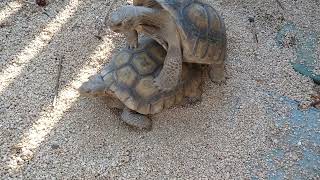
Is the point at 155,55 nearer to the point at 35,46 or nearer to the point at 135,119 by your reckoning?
the point at 135,119

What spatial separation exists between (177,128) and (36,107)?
2.58 ft

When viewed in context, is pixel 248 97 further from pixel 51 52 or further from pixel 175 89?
pixel 51 52

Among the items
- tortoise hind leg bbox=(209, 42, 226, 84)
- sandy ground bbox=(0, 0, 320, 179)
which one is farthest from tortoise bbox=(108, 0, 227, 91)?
sandy ground bbox=(0, 0, 320, 179)

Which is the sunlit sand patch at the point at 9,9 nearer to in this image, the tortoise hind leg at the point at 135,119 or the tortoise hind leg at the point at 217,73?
the tortoise hind leg at the point at 135,119

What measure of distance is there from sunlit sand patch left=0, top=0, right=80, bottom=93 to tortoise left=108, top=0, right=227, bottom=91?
2.28 ft

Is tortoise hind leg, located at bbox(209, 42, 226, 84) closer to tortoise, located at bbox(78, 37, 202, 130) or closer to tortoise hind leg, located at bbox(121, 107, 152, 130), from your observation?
tortoise, located at bbox(78, 37, 202, 130)

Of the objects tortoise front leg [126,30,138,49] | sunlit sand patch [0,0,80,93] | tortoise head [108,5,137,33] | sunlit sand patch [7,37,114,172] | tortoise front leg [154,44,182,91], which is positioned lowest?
sunlit sand patch [7,37,114,172]

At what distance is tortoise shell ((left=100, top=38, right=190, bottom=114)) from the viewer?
2.39 m

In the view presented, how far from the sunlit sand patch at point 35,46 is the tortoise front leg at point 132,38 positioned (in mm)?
681

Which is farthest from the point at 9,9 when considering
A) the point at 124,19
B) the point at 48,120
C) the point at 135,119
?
the point at 135,119

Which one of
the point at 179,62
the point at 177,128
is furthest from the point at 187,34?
the point at 177,128

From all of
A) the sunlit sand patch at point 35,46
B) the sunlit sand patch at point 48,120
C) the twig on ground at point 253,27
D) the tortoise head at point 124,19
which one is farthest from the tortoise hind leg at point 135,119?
the twig on ground at point 253,27

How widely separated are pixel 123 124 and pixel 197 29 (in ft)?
2.12

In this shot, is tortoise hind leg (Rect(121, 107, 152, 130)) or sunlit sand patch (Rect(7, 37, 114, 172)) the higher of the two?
sunlit sand patch (Rect(7, 37, 114, 172))
